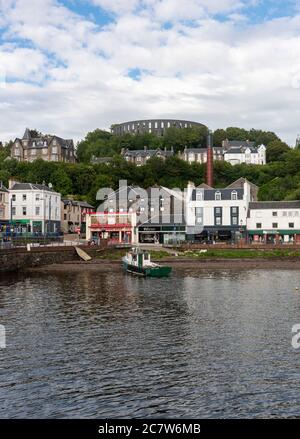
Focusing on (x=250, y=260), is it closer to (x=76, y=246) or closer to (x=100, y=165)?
(x=76, y=246)

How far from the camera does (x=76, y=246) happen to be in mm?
78375

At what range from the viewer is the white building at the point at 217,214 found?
97.8 metres

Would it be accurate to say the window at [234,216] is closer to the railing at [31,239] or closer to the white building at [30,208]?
the railing at [31,239]

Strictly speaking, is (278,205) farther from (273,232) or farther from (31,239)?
(31,239)

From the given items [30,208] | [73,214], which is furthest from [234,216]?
[30,208]

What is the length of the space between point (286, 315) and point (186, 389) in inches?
637

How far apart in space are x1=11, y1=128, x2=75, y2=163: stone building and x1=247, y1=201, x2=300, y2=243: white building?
247 feet

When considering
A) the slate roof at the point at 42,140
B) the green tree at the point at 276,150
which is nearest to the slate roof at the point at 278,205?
the green tree at the point at 276,150

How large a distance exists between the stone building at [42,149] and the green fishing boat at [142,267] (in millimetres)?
92911

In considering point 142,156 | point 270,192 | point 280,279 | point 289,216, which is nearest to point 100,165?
point 142,156

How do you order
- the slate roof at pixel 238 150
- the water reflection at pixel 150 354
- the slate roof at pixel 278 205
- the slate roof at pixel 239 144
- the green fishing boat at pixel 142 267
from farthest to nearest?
the slate roof at pixel 239 144 < the slate roof at pixel 238 150 < the slate roof at pixel 278 205 < the green fishing boat at pixel 142 267 < the water reflection at pixel 150 354

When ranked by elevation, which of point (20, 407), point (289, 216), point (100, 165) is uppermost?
point (100, 165)

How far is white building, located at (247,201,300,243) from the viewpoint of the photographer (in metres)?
95.4

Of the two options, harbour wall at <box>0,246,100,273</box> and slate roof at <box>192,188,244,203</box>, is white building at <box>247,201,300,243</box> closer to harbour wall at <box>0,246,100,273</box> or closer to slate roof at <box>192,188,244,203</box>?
slate roof at <box>192,188,244,203</box>
